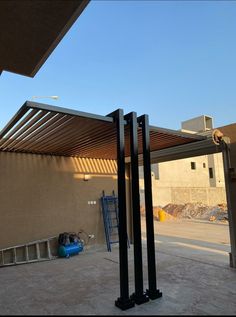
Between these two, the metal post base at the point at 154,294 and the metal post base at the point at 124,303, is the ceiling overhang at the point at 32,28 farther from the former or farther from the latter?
the metal post base at the point at 154,294

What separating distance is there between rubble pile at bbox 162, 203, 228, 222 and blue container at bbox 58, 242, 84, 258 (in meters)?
12.5

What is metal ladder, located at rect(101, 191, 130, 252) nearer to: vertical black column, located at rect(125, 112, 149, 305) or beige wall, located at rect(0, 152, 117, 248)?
beige wall, located at rect(0, 152, 117, 248)

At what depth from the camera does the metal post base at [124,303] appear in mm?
3558

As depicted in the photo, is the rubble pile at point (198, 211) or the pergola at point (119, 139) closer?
the pergola at point (119, 139)

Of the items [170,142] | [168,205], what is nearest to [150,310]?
[170,142]

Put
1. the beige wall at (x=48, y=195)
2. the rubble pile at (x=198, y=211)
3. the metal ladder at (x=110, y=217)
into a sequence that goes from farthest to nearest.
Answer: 1. the rubble pile at (x=198, y=211)
2. the metal ladder at (x=110, y=217)
3. the beige wall at (x=48, y=195)

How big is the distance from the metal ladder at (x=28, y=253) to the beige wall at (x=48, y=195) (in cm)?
14

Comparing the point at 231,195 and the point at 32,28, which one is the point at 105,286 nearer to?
the point at 231,195

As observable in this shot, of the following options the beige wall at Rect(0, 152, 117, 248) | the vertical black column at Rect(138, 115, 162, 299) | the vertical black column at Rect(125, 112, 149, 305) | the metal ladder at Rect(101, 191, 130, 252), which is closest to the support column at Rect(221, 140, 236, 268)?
the vertical black column at Rect(138, 115, 162, 299)

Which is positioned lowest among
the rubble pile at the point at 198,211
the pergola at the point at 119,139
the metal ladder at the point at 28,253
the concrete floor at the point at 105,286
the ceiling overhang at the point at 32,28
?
the concrete floor at the point at 105,286

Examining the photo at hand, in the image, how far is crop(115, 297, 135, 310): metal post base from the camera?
11.7 feet

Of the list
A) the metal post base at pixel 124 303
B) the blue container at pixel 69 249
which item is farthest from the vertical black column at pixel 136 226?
the blue container at pixel 69 249

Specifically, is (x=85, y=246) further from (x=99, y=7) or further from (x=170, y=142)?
(x=99, y=7)

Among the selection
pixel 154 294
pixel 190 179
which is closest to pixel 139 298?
pixel 154 294
